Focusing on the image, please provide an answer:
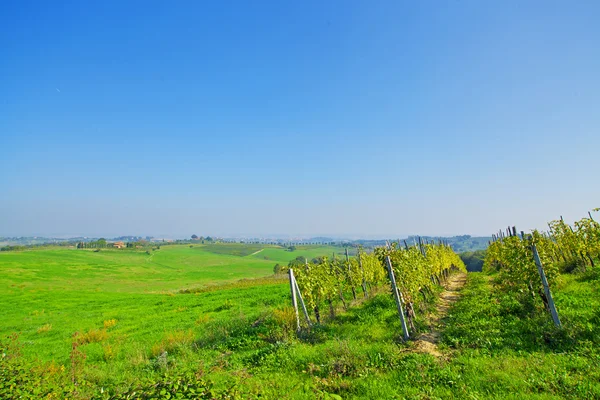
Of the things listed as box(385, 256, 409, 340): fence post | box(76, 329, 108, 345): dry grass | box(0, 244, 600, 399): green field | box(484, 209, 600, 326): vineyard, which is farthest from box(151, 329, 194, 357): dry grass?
box(484, 209, 600, 326): vineyard

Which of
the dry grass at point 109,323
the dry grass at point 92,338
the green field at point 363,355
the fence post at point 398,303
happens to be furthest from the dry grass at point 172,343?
the dry grass at point 109,323

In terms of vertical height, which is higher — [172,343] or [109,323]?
[172,343]

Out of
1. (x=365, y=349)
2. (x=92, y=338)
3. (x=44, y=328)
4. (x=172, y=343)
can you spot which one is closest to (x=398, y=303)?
(x=365, y=349)

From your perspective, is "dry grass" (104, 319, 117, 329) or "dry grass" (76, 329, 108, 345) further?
"dry grass" (104, 319, 117, 329)

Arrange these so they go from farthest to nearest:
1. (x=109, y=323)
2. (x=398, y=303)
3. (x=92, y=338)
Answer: (x=109, y=323), (x=92, y=338), (x=398, y=303)

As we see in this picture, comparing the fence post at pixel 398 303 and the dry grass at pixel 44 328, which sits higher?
the fence post at pixel 398 303

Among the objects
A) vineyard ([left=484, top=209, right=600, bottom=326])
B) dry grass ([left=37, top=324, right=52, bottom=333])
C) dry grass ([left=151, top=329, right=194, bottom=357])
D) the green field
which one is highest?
vineyard ([left=484, top=209, right=600, bottom=326])

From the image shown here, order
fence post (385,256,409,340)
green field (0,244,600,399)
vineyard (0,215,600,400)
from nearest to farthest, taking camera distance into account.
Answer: vineyard (0,215,600,400) < green field (0,244,600,399) < fence post (385,256,409,340)

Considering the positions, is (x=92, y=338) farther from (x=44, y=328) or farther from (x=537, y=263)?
(x=537, y=263)

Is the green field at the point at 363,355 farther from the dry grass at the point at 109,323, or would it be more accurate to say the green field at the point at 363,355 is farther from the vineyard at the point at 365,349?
the dry grass at the point at 109,323

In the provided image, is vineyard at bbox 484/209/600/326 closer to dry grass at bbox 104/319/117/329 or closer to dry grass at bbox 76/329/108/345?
dry grass at bbox 76/329/108/345

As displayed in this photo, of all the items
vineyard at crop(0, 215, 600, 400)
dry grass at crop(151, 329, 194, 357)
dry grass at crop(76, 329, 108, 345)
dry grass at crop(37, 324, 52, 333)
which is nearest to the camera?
vineyard at crop(0, 215, 600, 400)

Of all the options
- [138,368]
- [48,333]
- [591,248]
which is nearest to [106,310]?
[48,333]

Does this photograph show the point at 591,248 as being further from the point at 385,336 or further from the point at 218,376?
the point at 218,376
